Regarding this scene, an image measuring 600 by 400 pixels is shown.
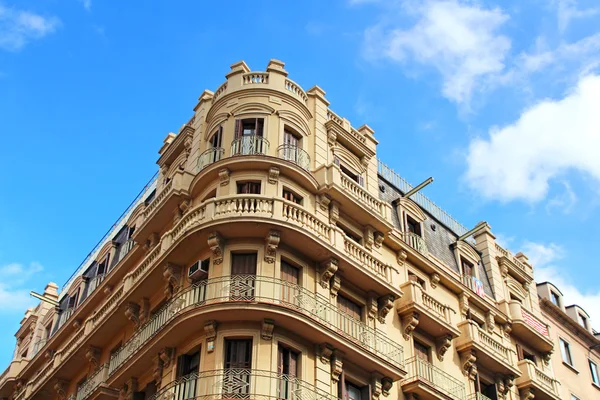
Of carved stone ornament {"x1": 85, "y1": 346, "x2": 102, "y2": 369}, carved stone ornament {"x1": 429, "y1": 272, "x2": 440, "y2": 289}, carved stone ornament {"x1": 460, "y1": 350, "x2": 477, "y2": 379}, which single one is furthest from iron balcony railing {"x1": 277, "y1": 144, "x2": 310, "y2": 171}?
carved stone ornament {"x1": 85, "y1": 346, "x2": 102, "y2": 369}

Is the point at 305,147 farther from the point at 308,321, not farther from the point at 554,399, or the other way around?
the point at 554,399

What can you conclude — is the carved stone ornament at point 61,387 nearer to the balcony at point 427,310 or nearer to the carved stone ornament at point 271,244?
the carved stone ornament at point 271,244

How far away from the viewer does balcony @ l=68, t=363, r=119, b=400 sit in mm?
30295

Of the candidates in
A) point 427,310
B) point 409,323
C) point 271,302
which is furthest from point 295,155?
point 427,310

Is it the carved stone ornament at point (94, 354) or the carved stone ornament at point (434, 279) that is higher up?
the carved stone ornament at point (434, 279)

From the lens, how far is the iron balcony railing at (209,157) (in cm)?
3139

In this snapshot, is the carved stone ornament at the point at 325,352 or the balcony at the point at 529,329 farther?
the balcony at the point at 529,329

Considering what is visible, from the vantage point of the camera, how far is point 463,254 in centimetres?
3906

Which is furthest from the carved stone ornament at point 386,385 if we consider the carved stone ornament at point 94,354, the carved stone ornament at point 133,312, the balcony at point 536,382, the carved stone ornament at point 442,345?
the carved stone ornament at point 94,354

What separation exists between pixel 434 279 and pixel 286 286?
1022cm

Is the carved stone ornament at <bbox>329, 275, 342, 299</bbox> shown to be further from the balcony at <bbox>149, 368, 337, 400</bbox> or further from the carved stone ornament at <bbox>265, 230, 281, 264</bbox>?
the balcony at <bbox>149, 368, 337, 400</bbox>

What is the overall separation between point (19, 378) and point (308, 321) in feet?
75.0

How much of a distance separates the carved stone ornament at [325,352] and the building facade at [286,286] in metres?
0.08

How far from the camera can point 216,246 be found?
27.4m
